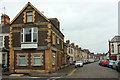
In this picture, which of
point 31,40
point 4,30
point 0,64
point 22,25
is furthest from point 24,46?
point 4,30

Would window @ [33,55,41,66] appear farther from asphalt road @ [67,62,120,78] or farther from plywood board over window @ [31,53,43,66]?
asphalt road @ [67,62,120,78]

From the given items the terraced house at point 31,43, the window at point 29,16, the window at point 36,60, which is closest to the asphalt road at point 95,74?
the terraced house at point 31,43

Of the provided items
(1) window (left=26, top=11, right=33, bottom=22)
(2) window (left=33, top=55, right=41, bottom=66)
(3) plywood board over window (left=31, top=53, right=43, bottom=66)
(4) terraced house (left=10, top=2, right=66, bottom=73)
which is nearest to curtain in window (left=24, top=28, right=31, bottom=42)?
(4) terraced house (left=10, top=2, right=66, bottom=73)

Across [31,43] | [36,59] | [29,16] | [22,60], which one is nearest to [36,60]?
[36,59]

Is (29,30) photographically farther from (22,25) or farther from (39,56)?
(39,56)

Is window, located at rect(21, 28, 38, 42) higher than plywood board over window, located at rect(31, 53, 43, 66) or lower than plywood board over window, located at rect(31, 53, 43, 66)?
higher

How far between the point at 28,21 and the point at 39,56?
5.56 m

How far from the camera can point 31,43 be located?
22.7m

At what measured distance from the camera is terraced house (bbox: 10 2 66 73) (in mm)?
22594

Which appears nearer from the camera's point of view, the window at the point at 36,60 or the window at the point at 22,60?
the window at the point at 36,60

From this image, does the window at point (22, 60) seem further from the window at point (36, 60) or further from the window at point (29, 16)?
the window at point (29, 16)

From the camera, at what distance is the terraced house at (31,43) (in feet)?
74.1

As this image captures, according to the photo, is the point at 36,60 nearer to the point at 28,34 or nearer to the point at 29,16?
the point at 28,34

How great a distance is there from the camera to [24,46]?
75.4ft
